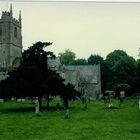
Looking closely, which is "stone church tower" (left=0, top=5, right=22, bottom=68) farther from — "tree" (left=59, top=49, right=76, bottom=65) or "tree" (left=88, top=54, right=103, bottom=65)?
"tree" (left=59, top=49, right=76, bottom=65)

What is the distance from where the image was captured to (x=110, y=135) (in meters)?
21.2

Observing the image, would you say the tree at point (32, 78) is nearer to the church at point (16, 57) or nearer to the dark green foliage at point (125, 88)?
the dark green foliage at point (125, 88)

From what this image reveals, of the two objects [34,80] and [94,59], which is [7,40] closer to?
[94,59]

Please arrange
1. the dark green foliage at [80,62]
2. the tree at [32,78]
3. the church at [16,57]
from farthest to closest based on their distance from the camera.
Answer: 1. the dark green foliage at [80,62]
2. the church at [16,57]
3. the tree at [32,78]

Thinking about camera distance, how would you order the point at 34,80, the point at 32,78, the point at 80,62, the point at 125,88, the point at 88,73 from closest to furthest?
the point at 34,80 → the point at 32,78 → the point at 125,88 → the point at 88,73 → the point at 80,62

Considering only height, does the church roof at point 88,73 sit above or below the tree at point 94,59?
below

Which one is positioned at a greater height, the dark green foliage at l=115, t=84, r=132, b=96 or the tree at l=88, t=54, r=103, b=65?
the tree at l=88, t=54, r=103, b=65

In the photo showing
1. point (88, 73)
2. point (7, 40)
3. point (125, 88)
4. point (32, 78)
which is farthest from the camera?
point (88, 73)

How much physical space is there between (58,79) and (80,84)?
174 feet

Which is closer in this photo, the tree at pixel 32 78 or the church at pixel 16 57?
the tree at pixel 32 78

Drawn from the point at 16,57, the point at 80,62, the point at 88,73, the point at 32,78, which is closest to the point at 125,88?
the point at 88,73

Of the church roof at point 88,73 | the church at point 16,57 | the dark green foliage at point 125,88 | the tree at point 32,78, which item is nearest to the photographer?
the tree at point 32,78

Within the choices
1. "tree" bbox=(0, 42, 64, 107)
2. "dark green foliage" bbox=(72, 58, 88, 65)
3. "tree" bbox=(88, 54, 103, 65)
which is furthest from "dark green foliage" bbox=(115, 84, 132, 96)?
"dark green foliage" bbox=(72, 58, 88, 65)

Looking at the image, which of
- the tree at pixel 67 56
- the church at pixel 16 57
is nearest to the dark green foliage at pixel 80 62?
the tree at pixel 67 56
